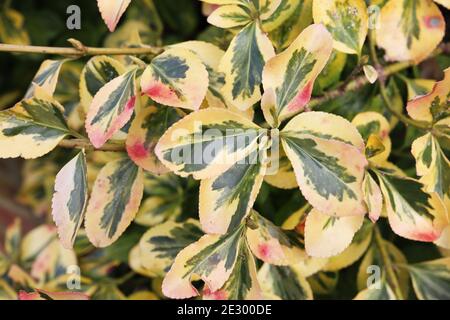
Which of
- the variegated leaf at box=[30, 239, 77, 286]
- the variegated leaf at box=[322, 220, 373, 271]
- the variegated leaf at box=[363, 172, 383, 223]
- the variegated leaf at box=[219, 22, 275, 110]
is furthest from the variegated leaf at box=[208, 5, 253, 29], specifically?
the variegated leaf at box=[30, 239, 77, 286]

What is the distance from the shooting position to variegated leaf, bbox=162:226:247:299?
25.9 inches

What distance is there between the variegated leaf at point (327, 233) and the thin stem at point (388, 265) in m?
0.16

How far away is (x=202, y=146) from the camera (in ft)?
1.98

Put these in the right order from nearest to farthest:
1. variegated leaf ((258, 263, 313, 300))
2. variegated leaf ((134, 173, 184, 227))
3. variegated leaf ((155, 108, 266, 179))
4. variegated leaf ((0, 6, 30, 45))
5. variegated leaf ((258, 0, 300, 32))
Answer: variegated leaf ((155, 108, 266, 179)), variegated leaf ((258, 0, 300, 32)), variegated leaf ((258, 263, 313, 300)), variegated leaf ((134, 173, 184, 227)), variegated leaf ((0, 6, 30, 45))

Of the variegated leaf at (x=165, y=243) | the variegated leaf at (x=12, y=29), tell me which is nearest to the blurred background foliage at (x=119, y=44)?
the variegated leaf at (x=12, y=29)

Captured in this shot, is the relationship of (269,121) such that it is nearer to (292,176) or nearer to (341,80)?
(292,176)

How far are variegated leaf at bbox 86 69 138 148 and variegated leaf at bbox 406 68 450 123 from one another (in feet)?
0.99

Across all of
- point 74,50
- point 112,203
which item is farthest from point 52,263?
point 74,50

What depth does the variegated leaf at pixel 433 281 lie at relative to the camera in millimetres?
794

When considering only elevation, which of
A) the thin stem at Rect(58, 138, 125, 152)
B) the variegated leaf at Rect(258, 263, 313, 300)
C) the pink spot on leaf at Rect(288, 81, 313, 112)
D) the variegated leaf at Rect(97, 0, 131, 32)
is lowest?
the variegated leaf at Rect(258, 263, 313, 300)

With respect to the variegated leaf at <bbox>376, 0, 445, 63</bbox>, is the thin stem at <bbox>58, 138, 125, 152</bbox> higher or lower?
lower

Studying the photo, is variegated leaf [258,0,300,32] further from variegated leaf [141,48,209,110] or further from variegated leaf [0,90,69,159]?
variegated leaf [0,90,69,159]

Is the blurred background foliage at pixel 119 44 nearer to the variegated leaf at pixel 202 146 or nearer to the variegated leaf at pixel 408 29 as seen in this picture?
the variegated leaf at pixel 408 29
